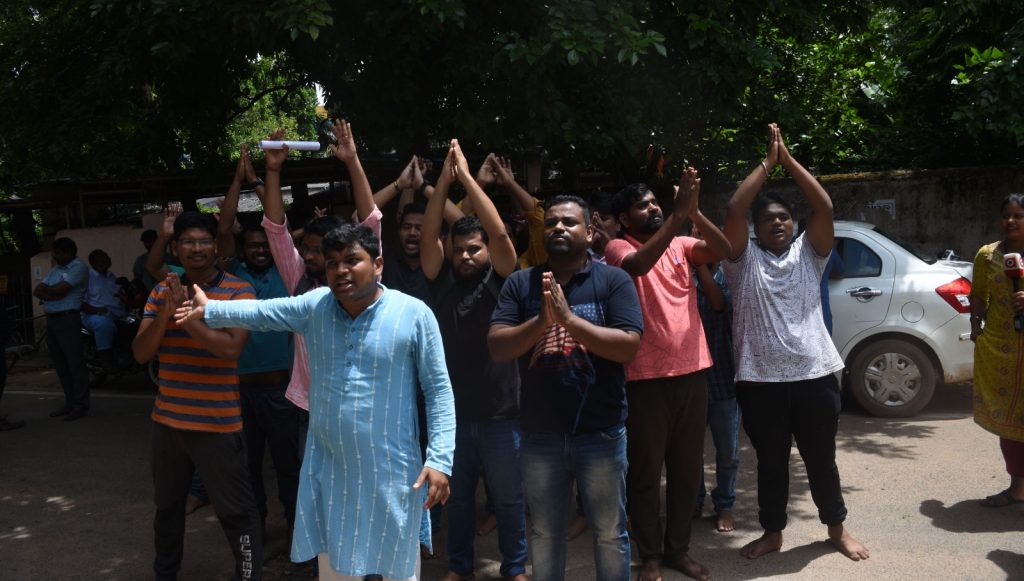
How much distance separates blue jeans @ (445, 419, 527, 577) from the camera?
444 cm

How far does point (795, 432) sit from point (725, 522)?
842mm

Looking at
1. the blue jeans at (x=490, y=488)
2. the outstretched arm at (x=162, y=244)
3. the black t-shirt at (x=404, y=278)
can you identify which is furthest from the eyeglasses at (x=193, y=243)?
the blue jeans at (x=490, y=488)

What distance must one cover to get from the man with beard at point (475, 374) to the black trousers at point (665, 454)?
581mm

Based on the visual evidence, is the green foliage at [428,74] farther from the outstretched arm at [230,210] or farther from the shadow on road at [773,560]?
the shadow on road at [773,560]

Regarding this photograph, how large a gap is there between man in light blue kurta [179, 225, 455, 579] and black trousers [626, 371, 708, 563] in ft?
4.40

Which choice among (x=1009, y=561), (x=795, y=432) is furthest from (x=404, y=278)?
(x=1009, y=561)

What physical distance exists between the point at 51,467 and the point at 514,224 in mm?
4245

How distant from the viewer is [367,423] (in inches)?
130

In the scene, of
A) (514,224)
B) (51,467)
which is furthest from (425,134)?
(51,467)

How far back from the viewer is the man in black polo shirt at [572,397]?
12.1 ft

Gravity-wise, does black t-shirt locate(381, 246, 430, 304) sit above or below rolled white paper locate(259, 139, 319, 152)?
below

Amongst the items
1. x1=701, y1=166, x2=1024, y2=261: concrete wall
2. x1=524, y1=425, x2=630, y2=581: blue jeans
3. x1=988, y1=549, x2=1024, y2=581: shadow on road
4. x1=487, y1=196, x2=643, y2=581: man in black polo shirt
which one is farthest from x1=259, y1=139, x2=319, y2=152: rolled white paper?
x1=701, y1=166, x2=1024, y2=261: concrete wall

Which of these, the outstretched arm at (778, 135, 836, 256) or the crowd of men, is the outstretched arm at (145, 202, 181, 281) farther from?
the outstretched arm at (778, 135, 836, 256)

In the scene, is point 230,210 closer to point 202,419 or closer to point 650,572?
point 202,419
